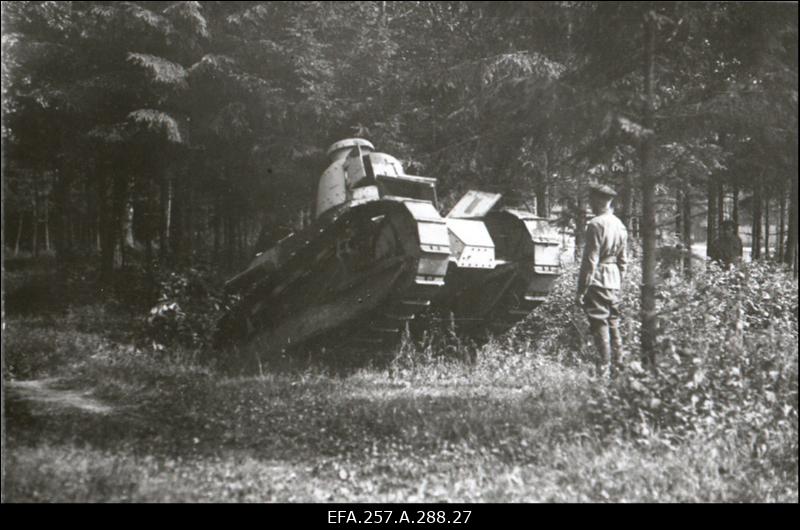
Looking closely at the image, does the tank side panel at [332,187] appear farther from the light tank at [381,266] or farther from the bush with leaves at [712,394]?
the bush with leaves at [712,394]

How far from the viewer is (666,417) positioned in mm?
4910

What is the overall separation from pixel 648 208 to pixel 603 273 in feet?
2.60

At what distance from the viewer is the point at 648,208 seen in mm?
5941

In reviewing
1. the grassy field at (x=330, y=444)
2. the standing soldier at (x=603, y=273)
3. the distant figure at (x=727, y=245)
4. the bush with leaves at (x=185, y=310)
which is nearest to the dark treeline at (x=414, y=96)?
the standing soldier at (x=603, y=273)

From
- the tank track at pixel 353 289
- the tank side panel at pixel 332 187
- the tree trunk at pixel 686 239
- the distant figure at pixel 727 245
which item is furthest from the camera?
the distant figure at pixel 727 245

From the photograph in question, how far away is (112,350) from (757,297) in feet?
23.4

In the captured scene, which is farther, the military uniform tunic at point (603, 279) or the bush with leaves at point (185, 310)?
the bush with leaves at point (185, 310)

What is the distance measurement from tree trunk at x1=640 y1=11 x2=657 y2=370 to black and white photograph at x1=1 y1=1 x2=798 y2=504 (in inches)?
1.0

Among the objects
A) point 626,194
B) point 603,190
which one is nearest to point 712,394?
point 603,190

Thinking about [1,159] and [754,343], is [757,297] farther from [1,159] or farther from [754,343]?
[1,159]

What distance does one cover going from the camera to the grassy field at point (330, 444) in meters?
4.32

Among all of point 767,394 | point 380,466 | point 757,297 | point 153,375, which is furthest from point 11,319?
point 757,297

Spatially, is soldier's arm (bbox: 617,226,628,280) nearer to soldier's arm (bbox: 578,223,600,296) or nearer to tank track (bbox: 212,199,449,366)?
soldier's arm (bbox: 578,223,600,296)

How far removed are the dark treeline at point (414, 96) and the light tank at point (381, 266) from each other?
1.53 ft
